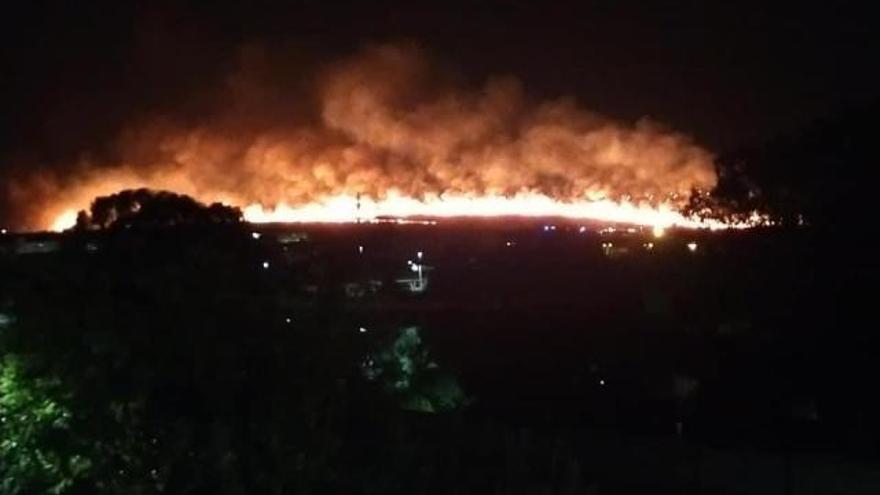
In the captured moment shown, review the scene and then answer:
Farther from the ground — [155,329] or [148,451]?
[155,329]

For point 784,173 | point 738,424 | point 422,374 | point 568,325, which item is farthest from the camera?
point 784,173

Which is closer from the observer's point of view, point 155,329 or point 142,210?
point 155,329

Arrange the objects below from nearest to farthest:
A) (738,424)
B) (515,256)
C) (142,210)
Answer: (142,210)
(738,424)
(515,256)

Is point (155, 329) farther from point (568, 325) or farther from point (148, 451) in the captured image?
point (568, 325)

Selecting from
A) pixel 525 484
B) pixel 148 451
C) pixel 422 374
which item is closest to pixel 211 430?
pixel 148 451

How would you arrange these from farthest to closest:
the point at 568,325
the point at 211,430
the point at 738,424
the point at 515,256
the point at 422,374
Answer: the point at 515,256
the point at 568,325
the point at 738,424
the point at 422,374
the point at 211,430

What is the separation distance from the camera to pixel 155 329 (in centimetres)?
613

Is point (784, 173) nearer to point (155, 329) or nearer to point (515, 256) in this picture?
point (515, 256)

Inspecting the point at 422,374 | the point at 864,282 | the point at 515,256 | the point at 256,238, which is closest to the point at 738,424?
the point at 864,282

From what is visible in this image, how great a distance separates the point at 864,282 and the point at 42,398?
12265mm

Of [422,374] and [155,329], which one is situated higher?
[155,329]

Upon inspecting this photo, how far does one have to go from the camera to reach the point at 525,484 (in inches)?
249

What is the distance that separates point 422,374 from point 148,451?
7.74 feet

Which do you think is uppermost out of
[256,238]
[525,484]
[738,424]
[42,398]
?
[256,238]
